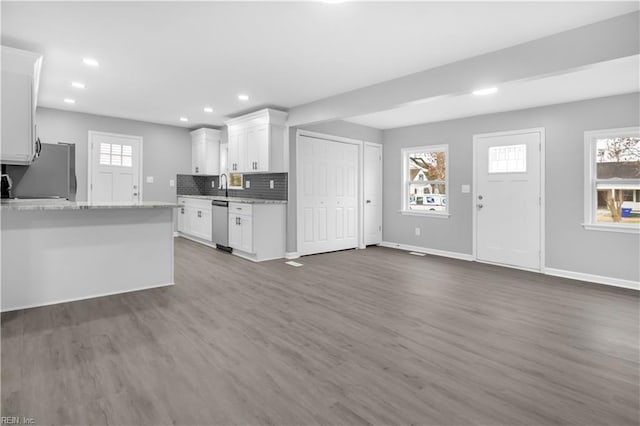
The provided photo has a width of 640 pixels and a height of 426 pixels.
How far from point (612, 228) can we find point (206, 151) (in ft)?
22.7

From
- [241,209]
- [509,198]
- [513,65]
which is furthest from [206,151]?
[513,65]

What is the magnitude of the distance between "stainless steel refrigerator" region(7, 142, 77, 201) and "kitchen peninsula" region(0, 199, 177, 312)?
1460 mm

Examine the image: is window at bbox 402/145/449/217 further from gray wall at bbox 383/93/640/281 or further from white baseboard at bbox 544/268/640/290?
white baseboard at bbox 544/268/640/290

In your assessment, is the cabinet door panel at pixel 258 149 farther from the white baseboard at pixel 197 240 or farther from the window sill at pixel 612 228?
the window sill at pixel 612 228

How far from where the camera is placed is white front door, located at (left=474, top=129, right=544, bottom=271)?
16.4ft

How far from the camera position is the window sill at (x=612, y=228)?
13.8ft

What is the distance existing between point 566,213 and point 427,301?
273 centimetres

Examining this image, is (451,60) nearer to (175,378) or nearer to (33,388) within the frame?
(175,378)

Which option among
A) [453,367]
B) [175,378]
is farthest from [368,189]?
[175,378]

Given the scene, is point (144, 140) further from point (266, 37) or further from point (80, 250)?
point (266, 37)

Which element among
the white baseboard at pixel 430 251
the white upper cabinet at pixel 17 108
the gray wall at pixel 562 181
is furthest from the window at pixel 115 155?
the gray wall at pixel 562 181

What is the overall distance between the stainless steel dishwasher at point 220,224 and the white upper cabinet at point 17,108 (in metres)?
3.07

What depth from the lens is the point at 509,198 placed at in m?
5.27

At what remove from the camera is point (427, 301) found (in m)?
3.52
